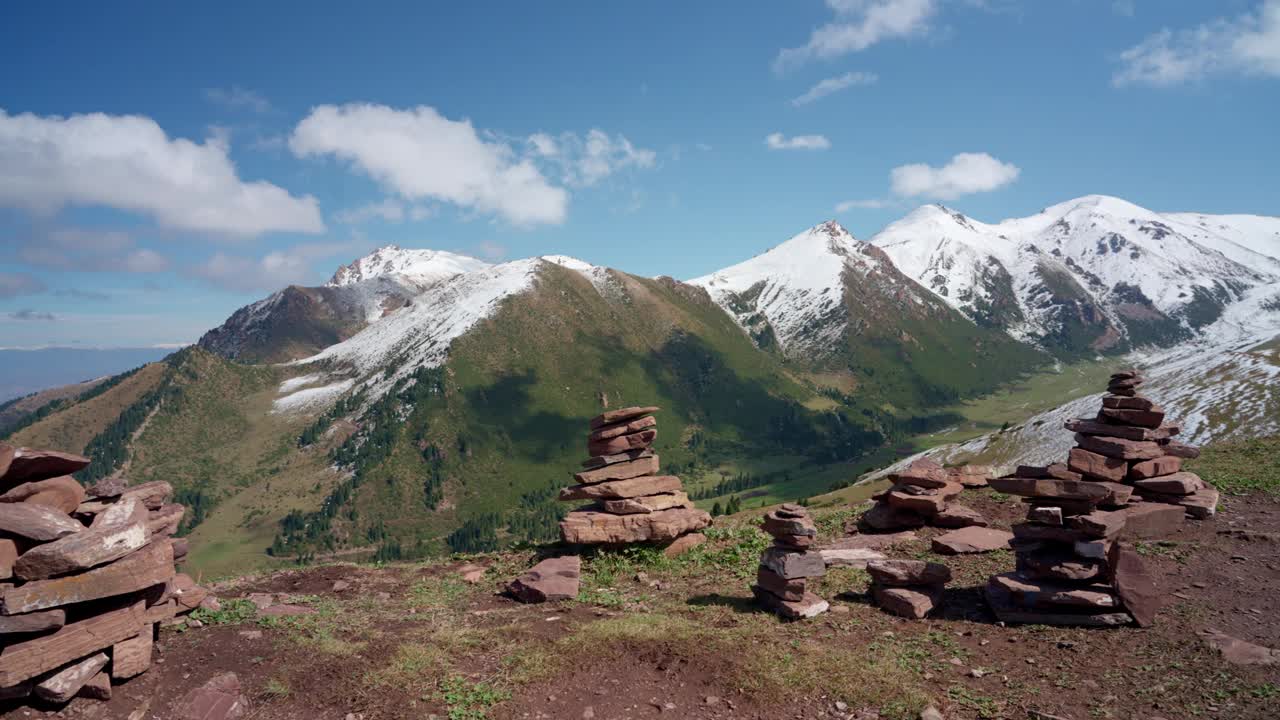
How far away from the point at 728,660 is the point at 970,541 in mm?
14565

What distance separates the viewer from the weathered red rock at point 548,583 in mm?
22094

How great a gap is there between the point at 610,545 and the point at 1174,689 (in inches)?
749

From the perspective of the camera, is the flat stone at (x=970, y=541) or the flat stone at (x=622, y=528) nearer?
the flat stone at (x=970, y=541)

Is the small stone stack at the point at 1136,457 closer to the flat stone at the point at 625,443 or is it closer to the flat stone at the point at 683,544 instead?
the flat stone at the point at 683,544

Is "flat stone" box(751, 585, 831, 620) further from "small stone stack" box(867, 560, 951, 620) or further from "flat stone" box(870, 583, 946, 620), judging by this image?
"small stone stack" box(867, 560, 951, 620)

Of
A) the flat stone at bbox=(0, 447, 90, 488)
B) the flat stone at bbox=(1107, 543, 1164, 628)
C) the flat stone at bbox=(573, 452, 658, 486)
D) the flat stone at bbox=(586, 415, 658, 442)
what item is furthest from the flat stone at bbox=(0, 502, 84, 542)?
the flat stone at bbox=(1107, 543, 1164, 628)

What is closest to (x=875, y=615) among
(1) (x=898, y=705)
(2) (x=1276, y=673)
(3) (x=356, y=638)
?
(1) (x=898, y=705)

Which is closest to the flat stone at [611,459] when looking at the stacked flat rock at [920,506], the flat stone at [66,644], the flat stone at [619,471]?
the flat stone at [619,471]

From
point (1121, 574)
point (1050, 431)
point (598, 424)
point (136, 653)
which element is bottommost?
point (1050, 431)

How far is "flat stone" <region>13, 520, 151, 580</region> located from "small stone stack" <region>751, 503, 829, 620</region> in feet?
55.1

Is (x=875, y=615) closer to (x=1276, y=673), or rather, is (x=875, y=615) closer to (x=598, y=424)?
(x=1276, y=673)

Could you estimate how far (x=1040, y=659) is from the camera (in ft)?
50.0

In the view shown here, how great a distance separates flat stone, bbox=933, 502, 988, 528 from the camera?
27.6 metres

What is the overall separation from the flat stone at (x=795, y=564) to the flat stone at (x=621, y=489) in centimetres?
972
